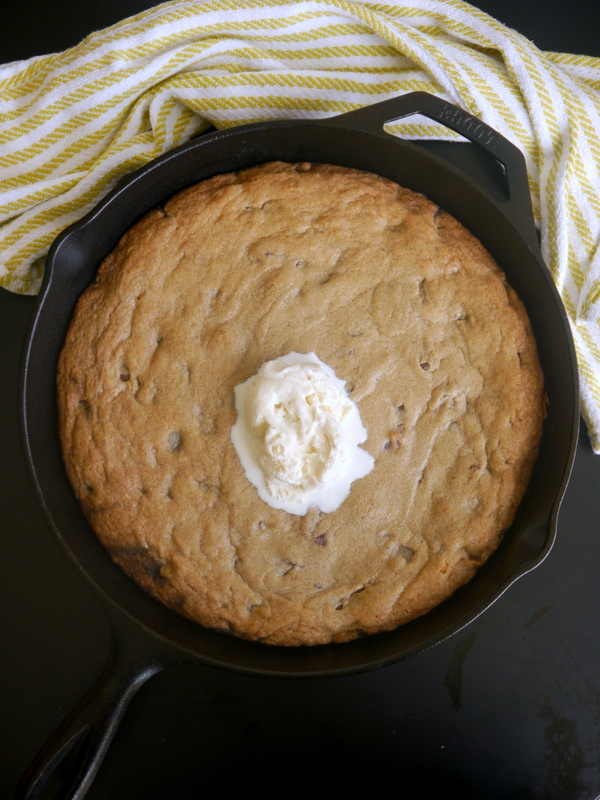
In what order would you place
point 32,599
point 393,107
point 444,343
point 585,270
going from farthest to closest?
point 32,599 → point 585,270 → point 444,343 → point 393,107

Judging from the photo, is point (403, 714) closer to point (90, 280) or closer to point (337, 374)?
point (337, 374)

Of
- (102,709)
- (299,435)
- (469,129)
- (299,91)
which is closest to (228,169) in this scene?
(299,91)

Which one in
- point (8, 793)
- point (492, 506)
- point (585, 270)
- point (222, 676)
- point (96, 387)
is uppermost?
point (585, 270)

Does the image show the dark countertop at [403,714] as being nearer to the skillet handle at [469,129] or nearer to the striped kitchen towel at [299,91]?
the striped kitchen towel at [299,91]

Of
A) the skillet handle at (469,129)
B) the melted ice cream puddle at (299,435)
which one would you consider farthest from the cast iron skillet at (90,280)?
the melted ice cream puddle at (299,435)

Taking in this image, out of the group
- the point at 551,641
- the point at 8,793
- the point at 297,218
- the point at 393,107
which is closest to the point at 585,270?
the point at 393,107

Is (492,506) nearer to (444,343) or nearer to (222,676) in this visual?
(444,343)

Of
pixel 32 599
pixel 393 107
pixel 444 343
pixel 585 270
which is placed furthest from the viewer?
pixel 32 599

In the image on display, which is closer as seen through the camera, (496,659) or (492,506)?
(492,506)
